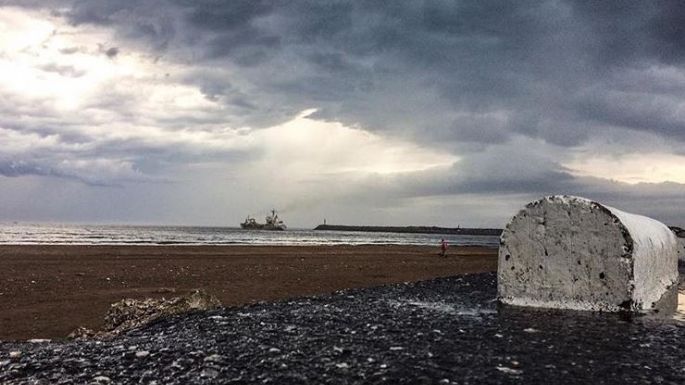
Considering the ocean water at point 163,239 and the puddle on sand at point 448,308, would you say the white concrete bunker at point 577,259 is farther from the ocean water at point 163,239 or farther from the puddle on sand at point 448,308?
the ocean water at point 163,239

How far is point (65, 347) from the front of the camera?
307 inches

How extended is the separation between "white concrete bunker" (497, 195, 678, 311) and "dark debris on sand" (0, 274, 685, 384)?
671mm

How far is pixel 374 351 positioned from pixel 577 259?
206 inches

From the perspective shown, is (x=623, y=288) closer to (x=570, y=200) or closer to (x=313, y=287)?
(x=570, y=200)

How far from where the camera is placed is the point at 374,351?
20.7 feet

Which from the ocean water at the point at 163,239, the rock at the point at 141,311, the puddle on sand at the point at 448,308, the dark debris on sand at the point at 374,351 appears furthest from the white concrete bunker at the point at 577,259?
the ocean water at the point at 163,239

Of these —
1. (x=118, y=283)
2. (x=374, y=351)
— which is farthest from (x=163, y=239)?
(x=374, y=351)

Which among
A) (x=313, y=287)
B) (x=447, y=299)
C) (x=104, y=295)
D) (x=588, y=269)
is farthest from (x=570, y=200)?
(x=104, y=295)

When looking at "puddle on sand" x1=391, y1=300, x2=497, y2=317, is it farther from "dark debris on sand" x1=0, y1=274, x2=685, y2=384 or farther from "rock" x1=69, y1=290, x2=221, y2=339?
"rock" x1=69, y1=290, x2=221, y2=339

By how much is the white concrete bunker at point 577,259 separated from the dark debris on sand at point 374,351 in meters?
0.67

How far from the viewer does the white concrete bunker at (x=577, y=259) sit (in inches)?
373

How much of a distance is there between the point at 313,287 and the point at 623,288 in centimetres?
1241

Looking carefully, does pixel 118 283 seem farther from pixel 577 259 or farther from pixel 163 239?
pixel 163 239

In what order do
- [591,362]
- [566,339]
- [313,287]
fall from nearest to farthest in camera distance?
1. [591,362]
2. [566,339]
3. [313,287]
